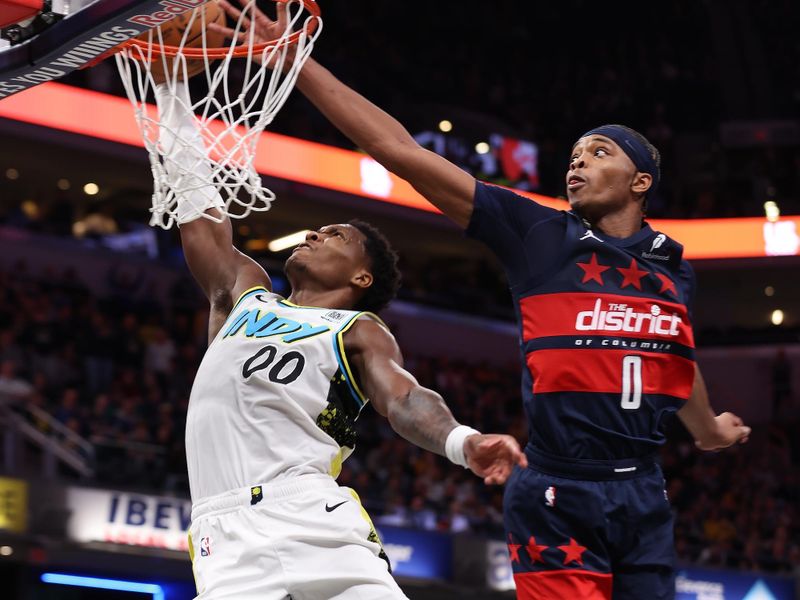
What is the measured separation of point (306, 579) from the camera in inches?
144

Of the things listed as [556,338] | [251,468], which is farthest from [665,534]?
[251,468]

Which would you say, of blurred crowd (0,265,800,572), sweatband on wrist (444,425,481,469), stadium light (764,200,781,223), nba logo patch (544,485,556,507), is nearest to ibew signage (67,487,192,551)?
blurred crowd (0,265,800,572)

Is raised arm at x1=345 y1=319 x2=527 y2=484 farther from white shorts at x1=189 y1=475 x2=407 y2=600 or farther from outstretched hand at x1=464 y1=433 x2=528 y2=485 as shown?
white shorts at x1=189 y1=475 x2=407 y2=600

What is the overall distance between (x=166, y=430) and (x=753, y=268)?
41.8 feet

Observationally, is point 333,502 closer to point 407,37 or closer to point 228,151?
point 228,151

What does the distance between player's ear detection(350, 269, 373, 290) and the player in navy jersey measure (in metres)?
0.52

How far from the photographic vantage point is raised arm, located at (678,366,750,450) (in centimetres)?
415

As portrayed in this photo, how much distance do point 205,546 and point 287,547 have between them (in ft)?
0.91

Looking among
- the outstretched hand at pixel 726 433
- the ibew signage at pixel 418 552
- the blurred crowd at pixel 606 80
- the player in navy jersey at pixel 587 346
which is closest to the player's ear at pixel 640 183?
the player in navy jersey at pixel 587 346

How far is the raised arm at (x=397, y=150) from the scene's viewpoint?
381cm

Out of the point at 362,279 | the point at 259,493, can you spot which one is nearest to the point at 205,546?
the point at 259,493

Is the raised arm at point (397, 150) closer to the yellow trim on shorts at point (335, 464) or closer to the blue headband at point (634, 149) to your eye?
the blue headband at point (634, 149)

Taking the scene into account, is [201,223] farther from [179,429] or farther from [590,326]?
[179,429]

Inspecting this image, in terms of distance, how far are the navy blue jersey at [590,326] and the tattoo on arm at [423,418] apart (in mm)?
339
